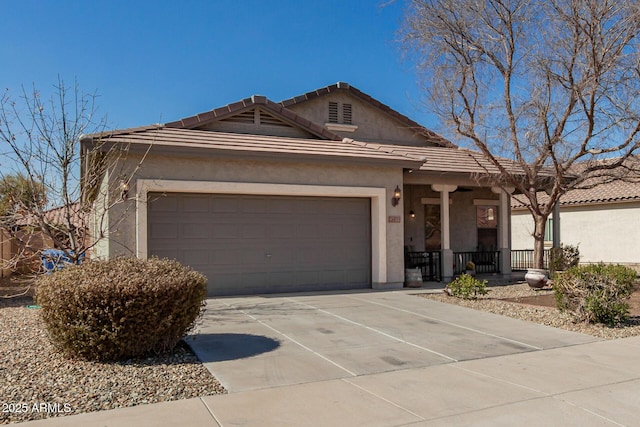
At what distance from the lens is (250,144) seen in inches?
491

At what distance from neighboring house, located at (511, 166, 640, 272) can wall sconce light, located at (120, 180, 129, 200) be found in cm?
1705

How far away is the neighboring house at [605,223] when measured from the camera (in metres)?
22.3

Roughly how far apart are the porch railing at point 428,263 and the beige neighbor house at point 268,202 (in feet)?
0.14

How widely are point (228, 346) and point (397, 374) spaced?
2515 millimetres

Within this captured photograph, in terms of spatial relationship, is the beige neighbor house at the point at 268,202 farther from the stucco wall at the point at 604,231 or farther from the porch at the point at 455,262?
the stucco wall at the point at 604,231

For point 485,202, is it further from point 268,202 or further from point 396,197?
point 268,202

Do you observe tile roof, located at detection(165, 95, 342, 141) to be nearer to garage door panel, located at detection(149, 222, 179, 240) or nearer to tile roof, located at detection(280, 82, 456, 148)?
garage door panel, located at detection(149, 222, 179, 240)

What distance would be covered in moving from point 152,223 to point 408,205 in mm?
9416

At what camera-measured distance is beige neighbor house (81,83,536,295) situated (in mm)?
11570

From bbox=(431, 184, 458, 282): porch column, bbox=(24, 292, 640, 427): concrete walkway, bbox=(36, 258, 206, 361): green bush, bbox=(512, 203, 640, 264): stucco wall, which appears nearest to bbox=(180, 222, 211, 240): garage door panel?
bbox=(24, 292, 640, 427): concrete walkway

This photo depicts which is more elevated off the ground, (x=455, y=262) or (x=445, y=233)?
(x=445, y=233)

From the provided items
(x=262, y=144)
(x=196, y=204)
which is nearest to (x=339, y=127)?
(x=262, y=144)

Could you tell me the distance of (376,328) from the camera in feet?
29.2

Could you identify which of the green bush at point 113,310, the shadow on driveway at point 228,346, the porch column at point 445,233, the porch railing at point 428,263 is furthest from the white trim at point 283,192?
the green bush at point 113,310
